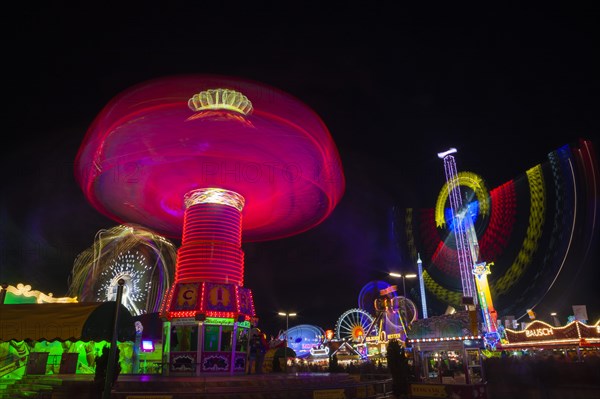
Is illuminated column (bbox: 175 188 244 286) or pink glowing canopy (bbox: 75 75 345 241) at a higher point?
pink glowing canopy (bbox: 75 75 345 241)

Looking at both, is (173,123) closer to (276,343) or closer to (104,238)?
(276,343)

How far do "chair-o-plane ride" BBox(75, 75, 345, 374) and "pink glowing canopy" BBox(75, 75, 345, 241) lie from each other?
0.18 ft

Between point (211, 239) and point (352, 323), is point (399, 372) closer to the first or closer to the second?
point (211, 239)

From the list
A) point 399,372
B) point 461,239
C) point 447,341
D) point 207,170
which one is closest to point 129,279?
point 207,170

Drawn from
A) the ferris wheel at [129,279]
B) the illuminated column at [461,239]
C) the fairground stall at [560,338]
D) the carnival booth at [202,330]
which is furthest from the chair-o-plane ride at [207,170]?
the illuminated column at [461,239]

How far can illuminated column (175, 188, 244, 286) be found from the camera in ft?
83.9

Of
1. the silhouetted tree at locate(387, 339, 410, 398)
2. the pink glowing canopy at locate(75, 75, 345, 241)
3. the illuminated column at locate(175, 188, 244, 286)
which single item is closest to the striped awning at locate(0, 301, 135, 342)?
the pink glowing canopy at locate(75, 75, 345, 241)

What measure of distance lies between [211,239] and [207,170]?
4109 mm

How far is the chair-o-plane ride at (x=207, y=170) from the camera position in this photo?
2297 cm

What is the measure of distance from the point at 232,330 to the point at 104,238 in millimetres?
24898

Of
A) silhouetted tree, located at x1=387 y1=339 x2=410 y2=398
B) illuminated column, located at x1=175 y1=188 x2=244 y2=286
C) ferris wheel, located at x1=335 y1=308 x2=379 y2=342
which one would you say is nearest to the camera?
silhouetted tree, located at x1=387 y1=339 x2=410 y2=398

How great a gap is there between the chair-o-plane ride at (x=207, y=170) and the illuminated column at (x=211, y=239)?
0.20 feet

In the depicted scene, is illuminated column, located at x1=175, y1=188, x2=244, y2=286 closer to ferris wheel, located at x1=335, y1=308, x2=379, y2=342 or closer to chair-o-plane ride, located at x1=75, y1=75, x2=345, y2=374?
chair-o-plane ride, located at x1=75, y1=75, x2=345, y2=374

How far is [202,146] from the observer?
23031 mm
